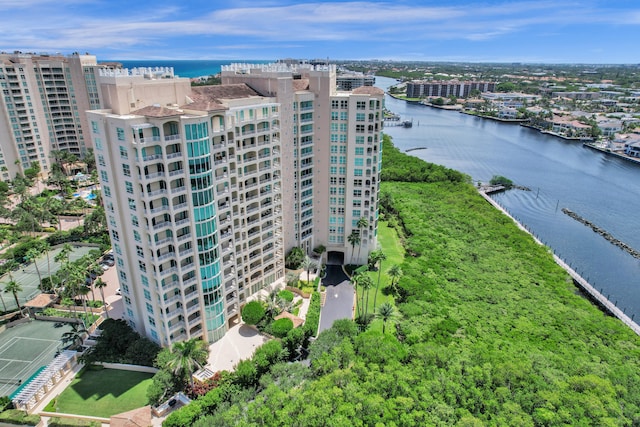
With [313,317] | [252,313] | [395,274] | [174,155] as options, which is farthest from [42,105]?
[395,274]

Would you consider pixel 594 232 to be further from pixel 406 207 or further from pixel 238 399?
pixel 238 399

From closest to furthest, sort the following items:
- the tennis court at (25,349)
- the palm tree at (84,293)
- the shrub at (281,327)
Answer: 1. the tennis court at (25,349)
2. the shrub at (281,327)
3. the palm tree at (84,293)

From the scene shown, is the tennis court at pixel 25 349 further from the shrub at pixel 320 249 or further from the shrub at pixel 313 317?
the shrub at pixel 320 249

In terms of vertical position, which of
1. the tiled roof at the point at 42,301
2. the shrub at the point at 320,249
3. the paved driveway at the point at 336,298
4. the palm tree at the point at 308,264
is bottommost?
the paved driveway at the point at 336,298

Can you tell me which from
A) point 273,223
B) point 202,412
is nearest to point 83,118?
point 273,223

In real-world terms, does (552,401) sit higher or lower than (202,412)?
higher

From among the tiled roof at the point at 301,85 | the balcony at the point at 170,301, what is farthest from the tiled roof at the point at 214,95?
the balcony at the point at 170,301
